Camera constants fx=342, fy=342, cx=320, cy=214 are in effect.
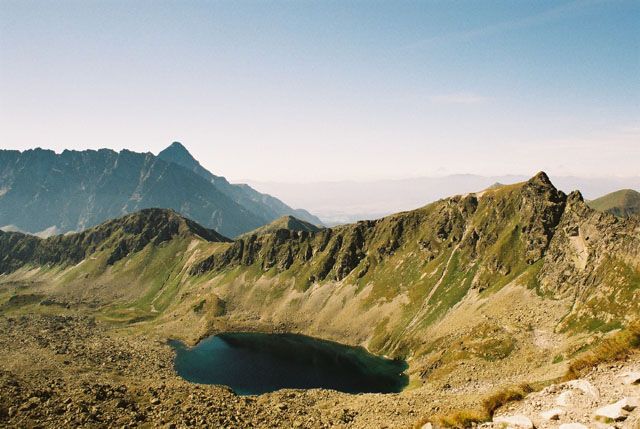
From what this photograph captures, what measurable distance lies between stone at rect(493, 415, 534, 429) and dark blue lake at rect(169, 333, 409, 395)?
74353 millimetres

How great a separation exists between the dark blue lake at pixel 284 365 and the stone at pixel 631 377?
75296 millimetres

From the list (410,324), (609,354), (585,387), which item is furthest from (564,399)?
(410,324)

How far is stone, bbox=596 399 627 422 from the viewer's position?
2206 centimetres

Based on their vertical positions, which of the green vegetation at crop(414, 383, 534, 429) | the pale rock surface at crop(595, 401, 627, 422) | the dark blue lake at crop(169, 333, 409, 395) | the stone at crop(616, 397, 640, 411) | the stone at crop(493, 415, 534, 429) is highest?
the stone at crop(616, 397, 640, 411)

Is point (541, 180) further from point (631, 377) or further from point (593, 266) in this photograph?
point (631, 377)

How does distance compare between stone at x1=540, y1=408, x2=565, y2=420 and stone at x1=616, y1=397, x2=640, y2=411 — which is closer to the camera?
stone at x1=616, y1=397, x2=640, y2=411

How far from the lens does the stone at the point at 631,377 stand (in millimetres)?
25703

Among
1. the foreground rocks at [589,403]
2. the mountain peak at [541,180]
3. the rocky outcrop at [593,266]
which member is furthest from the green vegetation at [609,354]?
the mountain peak at [541,180]

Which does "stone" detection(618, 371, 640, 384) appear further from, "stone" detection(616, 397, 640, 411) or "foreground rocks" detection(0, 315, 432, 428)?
"foreground rocks" detection(0, 315, 432, 428)

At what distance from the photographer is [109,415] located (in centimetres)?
5538

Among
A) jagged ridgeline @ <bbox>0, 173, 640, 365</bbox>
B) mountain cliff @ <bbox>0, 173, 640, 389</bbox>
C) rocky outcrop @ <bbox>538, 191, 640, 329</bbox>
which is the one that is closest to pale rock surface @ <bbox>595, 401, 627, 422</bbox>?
mountain cliff @ <bbox>0, 173, 640, 389</bbox>

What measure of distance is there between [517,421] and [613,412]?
6.05 meters

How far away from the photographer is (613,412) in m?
22.4

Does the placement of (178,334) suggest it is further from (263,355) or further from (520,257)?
(520,257)
